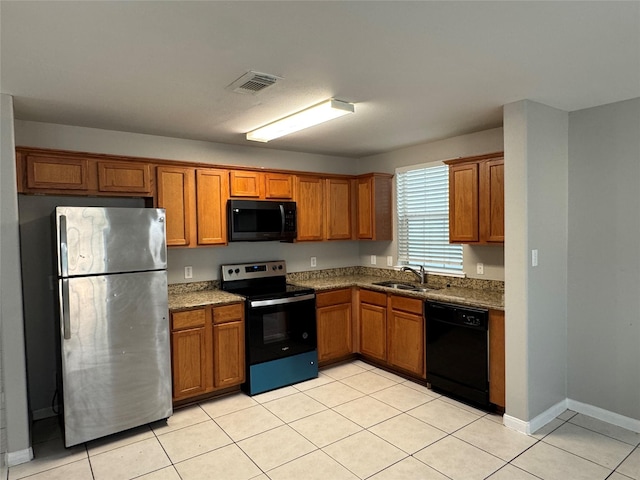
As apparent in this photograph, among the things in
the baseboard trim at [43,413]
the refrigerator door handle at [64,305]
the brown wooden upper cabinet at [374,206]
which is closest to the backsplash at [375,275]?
the brown wooden upper cabinet at [374,206]

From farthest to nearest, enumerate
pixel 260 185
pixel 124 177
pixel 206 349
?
pixel 260 185
pixel 206 349
pixel 124 177

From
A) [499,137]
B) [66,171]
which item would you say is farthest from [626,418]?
[66,171]

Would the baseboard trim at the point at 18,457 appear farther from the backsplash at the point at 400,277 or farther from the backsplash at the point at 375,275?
the backsplash at the point at 400,277

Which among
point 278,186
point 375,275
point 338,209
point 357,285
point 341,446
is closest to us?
point 341,446

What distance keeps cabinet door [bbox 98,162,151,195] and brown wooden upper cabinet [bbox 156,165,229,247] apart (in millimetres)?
120

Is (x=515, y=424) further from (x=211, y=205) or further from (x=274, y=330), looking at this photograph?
(x=211, y=205)

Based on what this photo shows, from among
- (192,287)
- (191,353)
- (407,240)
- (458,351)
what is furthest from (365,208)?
(191,353)

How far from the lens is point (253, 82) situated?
2.50 meters

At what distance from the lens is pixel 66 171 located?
126 inches

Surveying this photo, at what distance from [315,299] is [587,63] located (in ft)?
9.97

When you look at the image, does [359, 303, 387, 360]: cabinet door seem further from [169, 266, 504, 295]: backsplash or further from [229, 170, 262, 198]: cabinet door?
[229, 170, 262, 198]: cabinet door

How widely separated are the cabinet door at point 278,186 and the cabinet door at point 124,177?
1207 mm

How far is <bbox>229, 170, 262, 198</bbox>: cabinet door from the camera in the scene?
4.07 meters

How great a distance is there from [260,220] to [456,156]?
7.20 feet
